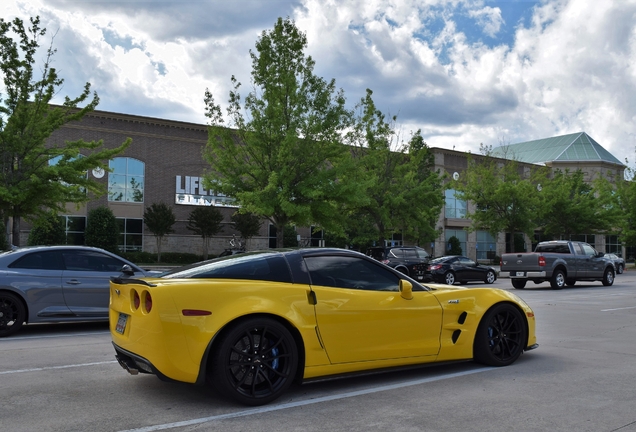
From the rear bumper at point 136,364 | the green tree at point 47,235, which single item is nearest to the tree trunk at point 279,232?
the green tree at point 47,235

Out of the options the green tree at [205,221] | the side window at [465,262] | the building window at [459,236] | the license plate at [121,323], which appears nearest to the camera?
the license plate at [121,323]

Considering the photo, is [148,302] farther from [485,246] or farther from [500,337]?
[485,246]

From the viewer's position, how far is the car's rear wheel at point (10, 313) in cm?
965

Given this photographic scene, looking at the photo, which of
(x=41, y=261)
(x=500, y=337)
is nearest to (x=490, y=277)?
(x=500, y=337)

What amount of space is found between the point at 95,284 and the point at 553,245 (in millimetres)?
18854

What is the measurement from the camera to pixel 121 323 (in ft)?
18.2

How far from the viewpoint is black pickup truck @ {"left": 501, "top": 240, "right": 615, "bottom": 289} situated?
22.5 metres

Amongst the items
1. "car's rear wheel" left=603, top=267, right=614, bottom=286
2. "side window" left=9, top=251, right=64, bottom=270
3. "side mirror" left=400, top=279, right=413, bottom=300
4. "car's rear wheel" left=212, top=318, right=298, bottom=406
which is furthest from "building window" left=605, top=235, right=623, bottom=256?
"car's rear wheel" left=212, top=318, right=298, bottom=406

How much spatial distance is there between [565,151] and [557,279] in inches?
2159

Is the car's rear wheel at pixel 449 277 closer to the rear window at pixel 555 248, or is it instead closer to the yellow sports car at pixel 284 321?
the rear window at pixel 555 248

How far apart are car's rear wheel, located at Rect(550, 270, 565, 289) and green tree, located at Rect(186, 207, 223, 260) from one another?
2609cm

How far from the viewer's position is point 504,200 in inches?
1624

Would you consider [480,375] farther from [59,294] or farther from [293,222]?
[293,222]

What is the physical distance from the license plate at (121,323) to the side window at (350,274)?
177 cm
